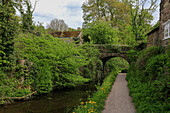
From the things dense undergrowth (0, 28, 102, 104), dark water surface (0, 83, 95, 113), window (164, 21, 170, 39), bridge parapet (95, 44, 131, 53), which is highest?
window (164, 21, 170, 39)

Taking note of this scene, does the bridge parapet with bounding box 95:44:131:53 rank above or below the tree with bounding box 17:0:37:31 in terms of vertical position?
below

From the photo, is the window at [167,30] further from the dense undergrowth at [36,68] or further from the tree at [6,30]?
the tree at [6,30]

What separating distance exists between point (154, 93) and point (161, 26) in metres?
5.02

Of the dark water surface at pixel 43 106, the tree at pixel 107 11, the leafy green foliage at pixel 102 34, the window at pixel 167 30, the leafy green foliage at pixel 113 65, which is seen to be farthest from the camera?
the tree at pixel 107 11

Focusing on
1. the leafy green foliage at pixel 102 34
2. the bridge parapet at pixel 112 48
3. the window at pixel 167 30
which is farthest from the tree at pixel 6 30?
the leafy green foliage at pixel 102 34

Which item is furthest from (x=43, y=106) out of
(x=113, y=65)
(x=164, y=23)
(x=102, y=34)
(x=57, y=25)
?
(x=57, y=25)

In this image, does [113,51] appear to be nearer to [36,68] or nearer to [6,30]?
[36,68]

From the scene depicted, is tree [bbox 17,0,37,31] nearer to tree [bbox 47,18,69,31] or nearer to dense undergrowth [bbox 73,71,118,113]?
dense undergrowth [bbox 73,71,118,113]

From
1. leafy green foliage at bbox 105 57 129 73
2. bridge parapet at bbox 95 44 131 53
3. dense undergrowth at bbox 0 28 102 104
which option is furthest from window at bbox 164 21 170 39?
leafy green foliage at bbox 105 57 129 73

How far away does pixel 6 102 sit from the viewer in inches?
292

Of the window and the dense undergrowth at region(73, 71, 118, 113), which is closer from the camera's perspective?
the dense undergrowth at region(73, 71, 118, 113)

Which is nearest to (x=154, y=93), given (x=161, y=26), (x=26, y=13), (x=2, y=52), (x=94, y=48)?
(x=161, y=26)

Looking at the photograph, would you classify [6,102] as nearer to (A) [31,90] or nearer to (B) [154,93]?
(A) [31,90]

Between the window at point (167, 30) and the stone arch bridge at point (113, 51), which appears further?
the stone arch bridge at point (113, 51)
